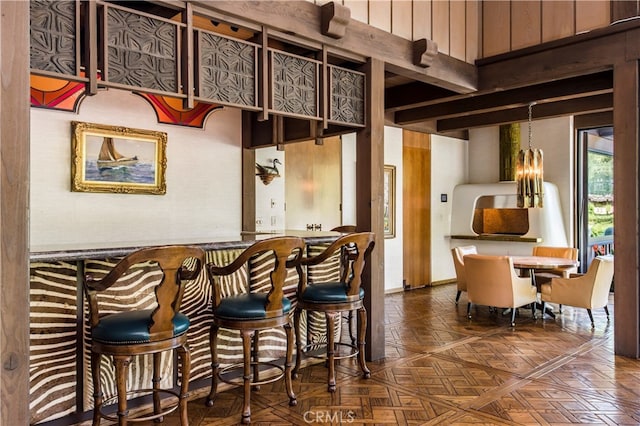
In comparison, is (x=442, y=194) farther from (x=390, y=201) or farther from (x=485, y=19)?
(x=485, y=19)

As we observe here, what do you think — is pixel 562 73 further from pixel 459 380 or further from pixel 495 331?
pixel 459 380

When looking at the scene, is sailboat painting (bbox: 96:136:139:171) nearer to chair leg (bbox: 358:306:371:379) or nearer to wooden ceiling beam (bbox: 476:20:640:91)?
chair leg (bbox: 358:306:371:379)

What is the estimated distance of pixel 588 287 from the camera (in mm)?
5508

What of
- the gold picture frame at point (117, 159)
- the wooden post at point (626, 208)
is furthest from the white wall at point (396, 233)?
the gold picture frame at point (117, 159)

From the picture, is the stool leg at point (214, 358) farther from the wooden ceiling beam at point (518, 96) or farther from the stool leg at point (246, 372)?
the wooden ceiling beam at point (518, 96)

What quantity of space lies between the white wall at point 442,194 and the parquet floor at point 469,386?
3.66 m

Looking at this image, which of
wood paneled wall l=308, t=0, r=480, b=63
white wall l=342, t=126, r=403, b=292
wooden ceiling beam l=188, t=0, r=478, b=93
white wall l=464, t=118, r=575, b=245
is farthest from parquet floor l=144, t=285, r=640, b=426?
white wall l=464, t=118, r=575, b=245

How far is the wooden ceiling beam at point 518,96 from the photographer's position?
5363 millimetres

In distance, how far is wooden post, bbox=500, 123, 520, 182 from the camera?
29.1 feet

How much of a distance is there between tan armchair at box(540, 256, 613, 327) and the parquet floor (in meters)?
0.32

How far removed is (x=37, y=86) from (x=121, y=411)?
318 cm

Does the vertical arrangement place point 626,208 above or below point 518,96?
below

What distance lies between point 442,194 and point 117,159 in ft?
20.5

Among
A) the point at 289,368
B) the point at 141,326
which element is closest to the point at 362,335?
the point at 289,368
